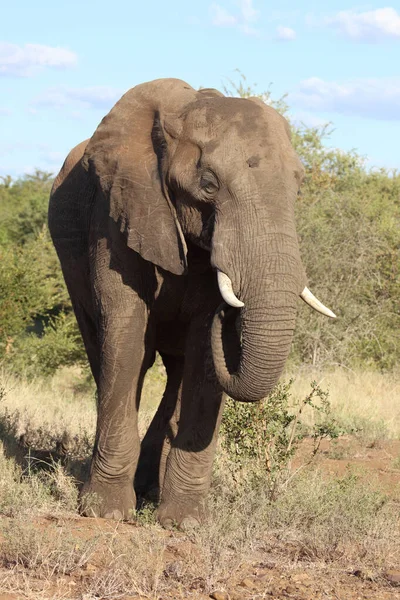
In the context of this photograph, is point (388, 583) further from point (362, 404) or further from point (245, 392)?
point (362, 404)

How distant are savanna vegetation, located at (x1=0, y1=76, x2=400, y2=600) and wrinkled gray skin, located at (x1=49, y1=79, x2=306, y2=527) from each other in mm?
442

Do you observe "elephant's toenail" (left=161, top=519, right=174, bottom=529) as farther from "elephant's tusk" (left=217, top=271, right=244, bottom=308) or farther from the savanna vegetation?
"elephant's tusk" (left=217, top=271, right=244, bottom=308)

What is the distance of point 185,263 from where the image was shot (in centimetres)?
580

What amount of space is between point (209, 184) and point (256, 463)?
2.26 m

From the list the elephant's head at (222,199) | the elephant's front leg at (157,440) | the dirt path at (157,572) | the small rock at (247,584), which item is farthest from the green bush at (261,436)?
the small rock at (247,584)

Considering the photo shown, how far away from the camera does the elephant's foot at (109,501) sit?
21.0ft

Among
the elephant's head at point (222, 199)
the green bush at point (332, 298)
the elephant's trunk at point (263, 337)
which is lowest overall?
the green bush at point (332, 298)

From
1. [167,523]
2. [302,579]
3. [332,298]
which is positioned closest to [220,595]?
Result: [302,579]

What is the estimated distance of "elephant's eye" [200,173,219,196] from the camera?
5.50 meters

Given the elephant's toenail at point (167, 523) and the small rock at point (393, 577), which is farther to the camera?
the elephant's toenail at point (167, 523)

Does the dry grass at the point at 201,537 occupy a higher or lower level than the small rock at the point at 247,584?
lower

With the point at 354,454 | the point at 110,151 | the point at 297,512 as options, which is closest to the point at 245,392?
the point at 297,512

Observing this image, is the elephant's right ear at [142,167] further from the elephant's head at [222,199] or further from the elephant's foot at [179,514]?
the elephant's foot at [179,514]

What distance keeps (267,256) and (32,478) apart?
2.49 meters
